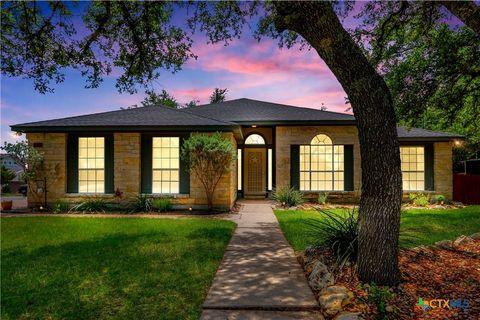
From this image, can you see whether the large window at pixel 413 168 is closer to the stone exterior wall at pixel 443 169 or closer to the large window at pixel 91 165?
the stone exterior wall at pixel 443 169

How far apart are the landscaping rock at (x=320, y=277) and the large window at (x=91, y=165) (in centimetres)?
1022

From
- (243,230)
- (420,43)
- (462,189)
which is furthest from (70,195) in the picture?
(462,189)

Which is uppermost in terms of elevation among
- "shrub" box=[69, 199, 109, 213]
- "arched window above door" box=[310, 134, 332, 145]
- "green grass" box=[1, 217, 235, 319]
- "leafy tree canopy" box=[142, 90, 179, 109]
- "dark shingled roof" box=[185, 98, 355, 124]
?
"leafy tree canopy" box=[142, 90, 179, 109]

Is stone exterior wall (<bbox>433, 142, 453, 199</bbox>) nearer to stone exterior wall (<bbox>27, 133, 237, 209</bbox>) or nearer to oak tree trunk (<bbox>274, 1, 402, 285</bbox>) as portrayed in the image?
stone exterior wall (<bbox>27, 133, 237, 209</bbox>)

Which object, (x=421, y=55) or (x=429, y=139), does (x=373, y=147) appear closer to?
(x=421, y=55)

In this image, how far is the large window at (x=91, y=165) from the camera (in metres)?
12.4

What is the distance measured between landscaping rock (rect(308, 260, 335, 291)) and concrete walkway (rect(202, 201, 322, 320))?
4.9 inches

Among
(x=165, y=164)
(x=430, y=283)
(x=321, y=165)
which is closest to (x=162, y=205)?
(x=165, y=164)

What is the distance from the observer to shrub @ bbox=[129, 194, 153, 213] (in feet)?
38.0

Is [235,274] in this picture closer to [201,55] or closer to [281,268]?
[281,268]

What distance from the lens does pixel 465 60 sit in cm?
902

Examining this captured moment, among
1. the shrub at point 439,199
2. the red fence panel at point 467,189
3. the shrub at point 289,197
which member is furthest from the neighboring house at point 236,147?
the red fence panel at point 467,189

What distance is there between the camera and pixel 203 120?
12297 mm

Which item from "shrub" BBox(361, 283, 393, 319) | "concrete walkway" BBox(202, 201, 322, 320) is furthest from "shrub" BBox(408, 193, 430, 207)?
"shrub" BBox(361, 283, 393, 319)
